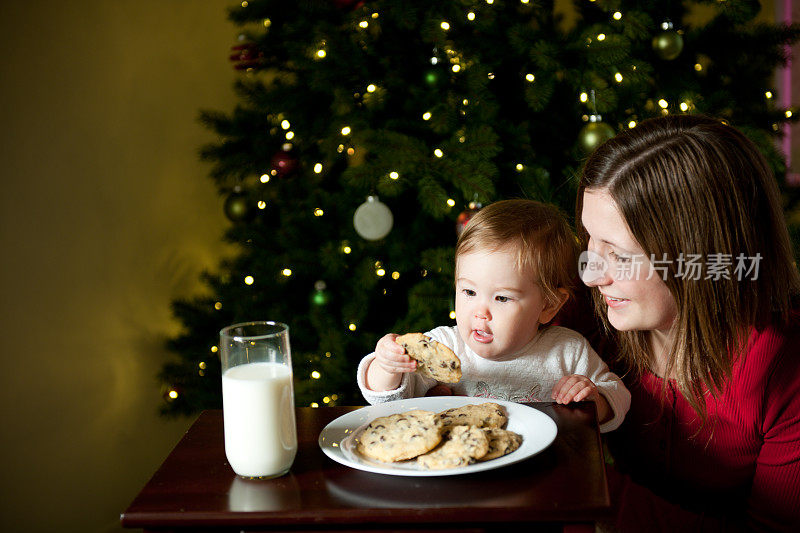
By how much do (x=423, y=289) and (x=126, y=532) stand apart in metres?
1.66

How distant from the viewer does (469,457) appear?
3.13 ft

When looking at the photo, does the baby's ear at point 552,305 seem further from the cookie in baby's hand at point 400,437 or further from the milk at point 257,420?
the milk at point 257,420

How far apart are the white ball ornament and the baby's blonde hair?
66cm

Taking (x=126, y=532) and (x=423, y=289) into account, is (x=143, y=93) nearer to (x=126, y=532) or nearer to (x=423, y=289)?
(x=423, y=289)

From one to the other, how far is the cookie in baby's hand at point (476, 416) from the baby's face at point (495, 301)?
12.0 inches

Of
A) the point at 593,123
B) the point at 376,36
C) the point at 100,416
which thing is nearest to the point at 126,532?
the point at 100,416

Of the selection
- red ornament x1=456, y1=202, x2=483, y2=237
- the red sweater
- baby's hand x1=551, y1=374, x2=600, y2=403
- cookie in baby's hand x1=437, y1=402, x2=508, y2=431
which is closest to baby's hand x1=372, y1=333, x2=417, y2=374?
cookie in baby's hand x1=437, y1=402, x2=508, y2=431

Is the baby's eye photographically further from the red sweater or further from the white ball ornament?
the white ball ornament

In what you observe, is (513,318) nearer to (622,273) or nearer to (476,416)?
(622,273)

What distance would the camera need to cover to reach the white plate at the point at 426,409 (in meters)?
0.94

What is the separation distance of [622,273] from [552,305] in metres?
0.23

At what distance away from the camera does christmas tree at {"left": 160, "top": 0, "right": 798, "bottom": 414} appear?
2.10m

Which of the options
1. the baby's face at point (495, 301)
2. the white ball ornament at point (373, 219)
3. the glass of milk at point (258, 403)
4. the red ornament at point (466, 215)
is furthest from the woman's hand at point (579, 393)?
the white ball ornament at point (373, 219)

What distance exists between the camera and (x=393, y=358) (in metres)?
1.26
